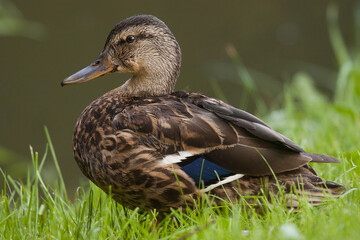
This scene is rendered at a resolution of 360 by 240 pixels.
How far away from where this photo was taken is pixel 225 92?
8.85 metres

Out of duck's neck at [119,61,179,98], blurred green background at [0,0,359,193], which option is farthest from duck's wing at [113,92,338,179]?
blurred green background at [0,0,359,193]

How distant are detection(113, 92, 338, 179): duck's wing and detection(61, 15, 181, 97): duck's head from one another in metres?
0.55

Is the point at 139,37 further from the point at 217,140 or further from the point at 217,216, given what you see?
the point at 217,216

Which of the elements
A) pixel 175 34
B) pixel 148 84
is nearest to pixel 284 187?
pixel 148 84

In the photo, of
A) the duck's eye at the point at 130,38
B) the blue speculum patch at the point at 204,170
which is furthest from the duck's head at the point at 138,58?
the blue speculum patch at the point at 204,170

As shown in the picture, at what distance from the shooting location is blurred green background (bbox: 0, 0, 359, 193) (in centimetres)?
847

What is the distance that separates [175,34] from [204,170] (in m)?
7.48

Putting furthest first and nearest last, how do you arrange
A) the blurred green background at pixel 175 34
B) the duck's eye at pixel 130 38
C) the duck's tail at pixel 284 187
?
1. the blurred green background at pixel 175 34
2. the duck's eye at pixel 130 38
3. the duck's tail at pixel 284 187

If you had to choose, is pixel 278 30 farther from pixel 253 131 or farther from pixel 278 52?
pixel 253 131

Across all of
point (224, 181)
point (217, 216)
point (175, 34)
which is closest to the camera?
point (217, 216)

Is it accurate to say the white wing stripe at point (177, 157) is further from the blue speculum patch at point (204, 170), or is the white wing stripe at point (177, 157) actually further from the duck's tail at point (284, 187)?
the duck's tail at point (284, 187)

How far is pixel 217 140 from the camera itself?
3.25m

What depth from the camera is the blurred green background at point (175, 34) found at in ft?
27.8

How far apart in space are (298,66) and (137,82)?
582 centimetres
